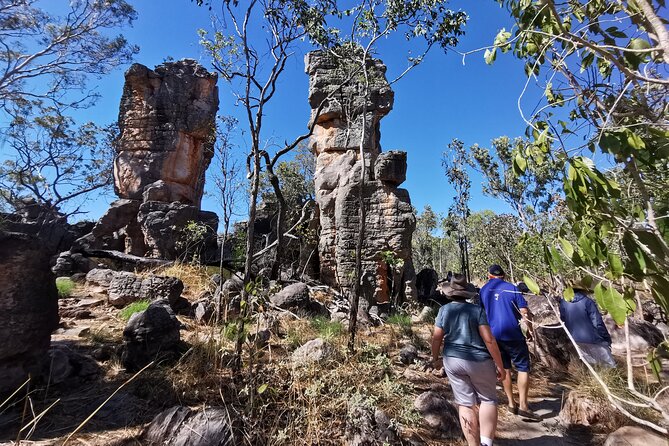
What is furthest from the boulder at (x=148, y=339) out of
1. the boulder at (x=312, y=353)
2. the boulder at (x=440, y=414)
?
the boulder at (x=440, y=414)

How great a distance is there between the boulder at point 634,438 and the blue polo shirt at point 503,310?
3.67 ft

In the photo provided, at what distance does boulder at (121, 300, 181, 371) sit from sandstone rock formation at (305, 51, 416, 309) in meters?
5.59

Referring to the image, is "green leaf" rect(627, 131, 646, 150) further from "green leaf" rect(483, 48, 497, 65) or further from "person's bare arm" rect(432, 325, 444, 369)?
"person's bare arm" rect(432, 325, 444, 369)

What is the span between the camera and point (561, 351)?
5.80m

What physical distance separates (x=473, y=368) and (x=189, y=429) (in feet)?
8.25

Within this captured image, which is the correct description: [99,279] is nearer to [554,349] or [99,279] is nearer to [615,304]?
[615,304]

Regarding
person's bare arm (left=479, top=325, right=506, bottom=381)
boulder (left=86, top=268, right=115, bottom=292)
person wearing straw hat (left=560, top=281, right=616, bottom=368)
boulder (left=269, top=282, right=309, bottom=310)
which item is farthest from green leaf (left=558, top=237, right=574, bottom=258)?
boulder (left=86, top=268, right=115, bottom=292)

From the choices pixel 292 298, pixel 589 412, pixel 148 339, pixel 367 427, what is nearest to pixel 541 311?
pixel 589 412

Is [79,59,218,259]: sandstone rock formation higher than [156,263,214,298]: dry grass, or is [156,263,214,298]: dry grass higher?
[79,59,218,259]: sandstone rock formation

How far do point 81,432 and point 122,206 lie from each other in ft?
43.0

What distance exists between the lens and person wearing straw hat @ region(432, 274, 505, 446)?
9.32ft

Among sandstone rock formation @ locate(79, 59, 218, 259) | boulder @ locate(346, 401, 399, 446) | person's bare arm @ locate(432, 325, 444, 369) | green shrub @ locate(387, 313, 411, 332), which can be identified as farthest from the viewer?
sandstone rock formation @ locate(79, 59, 218, 259)

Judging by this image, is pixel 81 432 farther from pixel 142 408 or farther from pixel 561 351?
pixel 561 351

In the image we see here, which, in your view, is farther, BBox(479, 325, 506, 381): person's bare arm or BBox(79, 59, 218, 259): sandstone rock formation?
BBox(79, 59, 218, 259): sandstone rock formation
